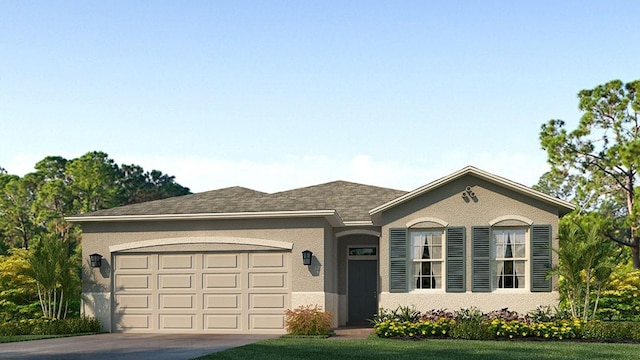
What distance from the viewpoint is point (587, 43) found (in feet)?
70.5

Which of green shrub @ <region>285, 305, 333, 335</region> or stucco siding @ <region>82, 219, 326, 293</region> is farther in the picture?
stucco siding @ <region>82, 219, 326, 293</region>

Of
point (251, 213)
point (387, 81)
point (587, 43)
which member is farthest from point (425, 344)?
point (587, 43)

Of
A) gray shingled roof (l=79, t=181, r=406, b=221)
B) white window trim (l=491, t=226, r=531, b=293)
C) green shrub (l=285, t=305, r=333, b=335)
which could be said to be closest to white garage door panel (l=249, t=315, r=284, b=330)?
green shrub (l=285, t=305, r=333, b=335)

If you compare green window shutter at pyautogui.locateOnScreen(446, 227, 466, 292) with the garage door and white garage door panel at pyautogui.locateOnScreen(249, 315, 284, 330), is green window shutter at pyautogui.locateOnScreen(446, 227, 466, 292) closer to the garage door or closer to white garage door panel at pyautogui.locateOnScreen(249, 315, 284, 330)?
the garage door

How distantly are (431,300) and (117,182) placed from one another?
1754 inches

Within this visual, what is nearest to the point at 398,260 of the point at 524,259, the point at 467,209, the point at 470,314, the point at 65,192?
the point at 467,209

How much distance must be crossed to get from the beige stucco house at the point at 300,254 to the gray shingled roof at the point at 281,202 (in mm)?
101

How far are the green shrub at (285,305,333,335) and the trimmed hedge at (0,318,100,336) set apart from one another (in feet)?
19.5

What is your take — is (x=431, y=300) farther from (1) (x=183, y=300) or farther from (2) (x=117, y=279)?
(2) (x=117, y=279)

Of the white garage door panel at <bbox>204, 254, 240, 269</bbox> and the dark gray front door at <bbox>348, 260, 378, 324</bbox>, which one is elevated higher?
the white garage door panel at <bbox>204, 254, 240, 269</bbox>

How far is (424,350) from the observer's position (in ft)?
53.6

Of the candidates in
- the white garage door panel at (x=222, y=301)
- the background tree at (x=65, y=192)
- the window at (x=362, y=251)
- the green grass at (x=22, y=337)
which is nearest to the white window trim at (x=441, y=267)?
the window at (x=362, y=251)

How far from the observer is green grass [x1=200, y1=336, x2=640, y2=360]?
50.1 feet

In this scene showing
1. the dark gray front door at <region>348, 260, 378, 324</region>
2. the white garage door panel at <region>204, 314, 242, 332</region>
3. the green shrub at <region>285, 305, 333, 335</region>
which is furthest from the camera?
the dark gray front door at <region>348, 260, 378, 324</region>
